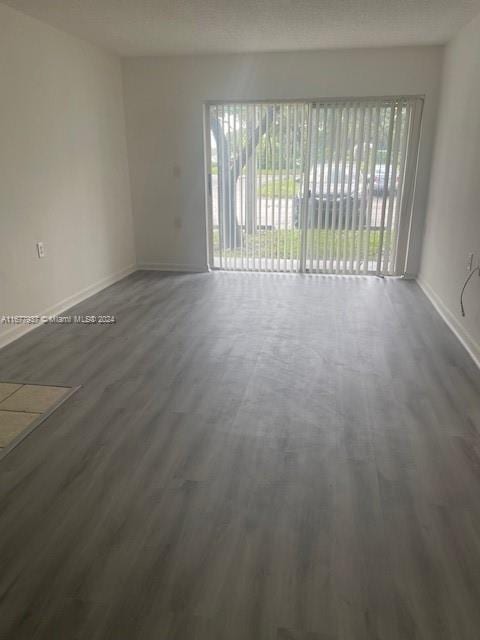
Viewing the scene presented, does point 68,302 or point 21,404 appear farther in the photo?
point 68,302

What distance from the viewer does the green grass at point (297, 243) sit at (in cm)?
544

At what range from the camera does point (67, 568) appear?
1607 mm

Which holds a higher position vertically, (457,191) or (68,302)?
(457,191)

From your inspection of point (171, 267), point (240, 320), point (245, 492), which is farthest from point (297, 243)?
point (245, 492)

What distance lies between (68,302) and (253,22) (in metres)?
2.92

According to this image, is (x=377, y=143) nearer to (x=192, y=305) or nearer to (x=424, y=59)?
(x=424, y=59)

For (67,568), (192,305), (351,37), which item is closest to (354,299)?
(192,305)

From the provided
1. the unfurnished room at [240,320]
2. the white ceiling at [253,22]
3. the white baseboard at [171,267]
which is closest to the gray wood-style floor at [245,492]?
the unfurnished room at [240,320]

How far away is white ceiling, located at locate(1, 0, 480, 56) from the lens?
3.41 m

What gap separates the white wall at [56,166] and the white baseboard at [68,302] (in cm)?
2

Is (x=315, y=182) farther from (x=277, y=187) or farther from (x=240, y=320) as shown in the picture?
(x=240, y=320)

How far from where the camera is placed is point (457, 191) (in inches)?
159

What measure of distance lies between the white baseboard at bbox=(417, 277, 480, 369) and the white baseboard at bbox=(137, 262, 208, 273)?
2.61 meters

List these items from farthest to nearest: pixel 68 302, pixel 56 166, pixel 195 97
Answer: pixel 195 97, pixel 68 302, pixel 56 166
